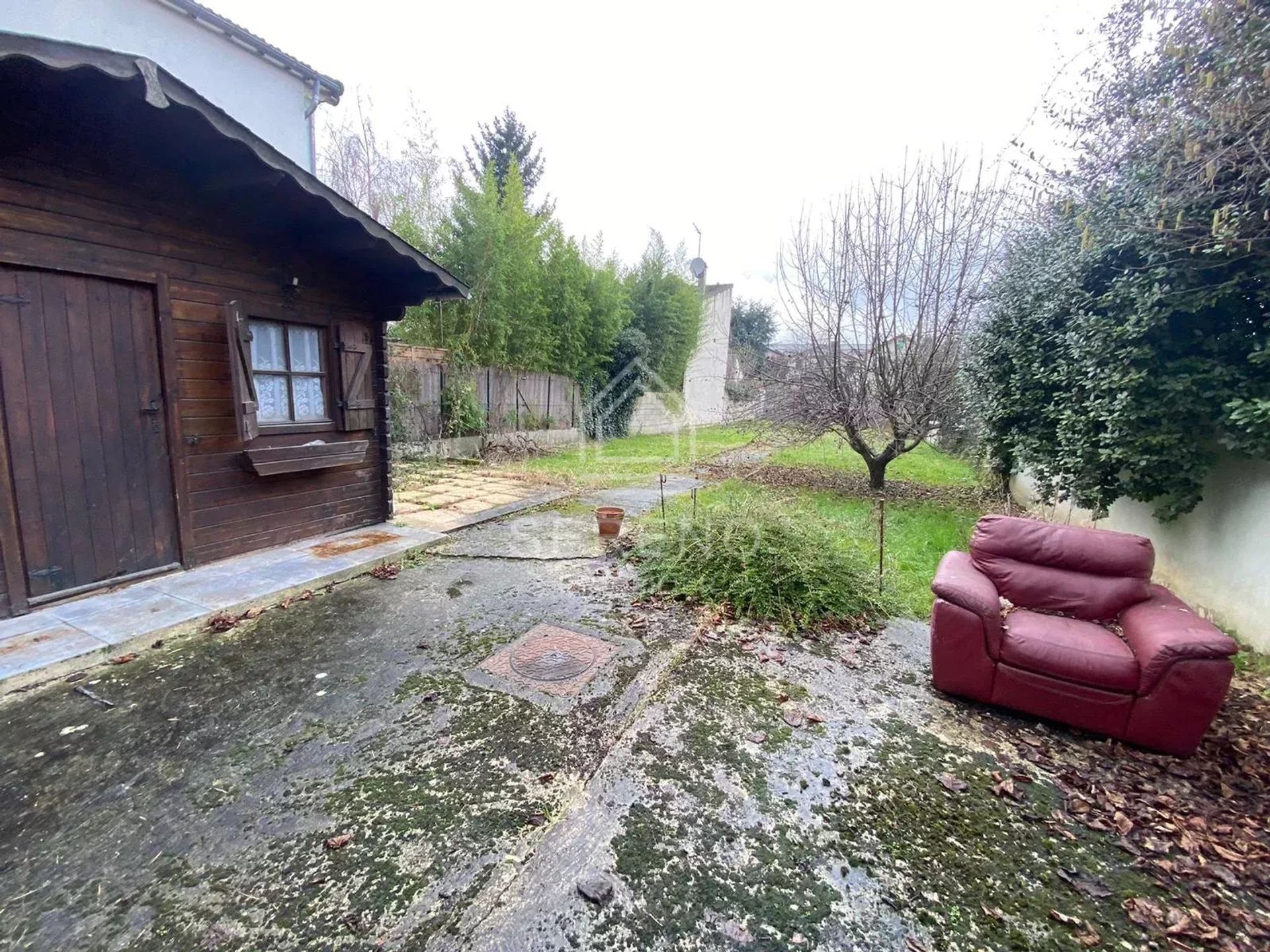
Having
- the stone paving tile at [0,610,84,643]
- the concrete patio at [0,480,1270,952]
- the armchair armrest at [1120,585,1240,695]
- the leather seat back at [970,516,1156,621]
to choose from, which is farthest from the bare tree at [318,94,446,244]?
the armchair armrest at [1120,585,1240,695]

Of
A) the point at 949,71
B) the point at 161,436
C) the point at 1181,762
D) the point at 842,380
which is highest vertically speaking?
the point at 949,71

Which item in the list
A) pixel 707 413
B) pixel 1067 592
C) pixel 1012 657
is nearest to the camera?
pixel 1012 657

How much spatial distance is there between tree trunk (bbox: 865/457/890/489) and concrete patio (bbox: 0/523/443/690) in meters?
5.80

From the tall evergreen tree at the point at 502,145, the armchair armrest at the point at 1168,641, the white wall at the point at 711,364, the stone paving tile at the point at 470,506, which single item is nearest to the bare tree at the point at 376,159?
the tall evergreen tree at the point at 502,145

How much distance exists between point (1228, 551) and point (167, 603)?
6.24 meters

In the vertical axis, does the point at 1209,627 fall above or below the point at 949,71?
below

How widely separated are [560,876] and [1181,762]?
242cm

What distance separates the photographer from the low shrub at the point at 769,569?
10.8ft

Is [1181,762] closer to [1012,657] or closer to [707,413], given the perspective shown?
[1012,657]

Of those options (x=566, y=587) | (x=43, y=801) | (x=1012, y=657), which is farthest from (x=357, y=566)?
(x=1012, y=657)

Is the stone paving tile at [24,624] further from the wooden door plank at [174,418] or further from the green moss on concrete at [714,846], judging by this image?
the green moss on concrete at [714,846]

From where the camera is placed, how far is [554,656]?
2689 mm

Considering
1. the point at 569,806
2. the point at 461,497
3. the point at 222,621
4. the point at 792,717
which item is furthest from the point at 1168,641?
the point at 461,497

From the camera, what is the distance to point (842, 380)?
6594mm
